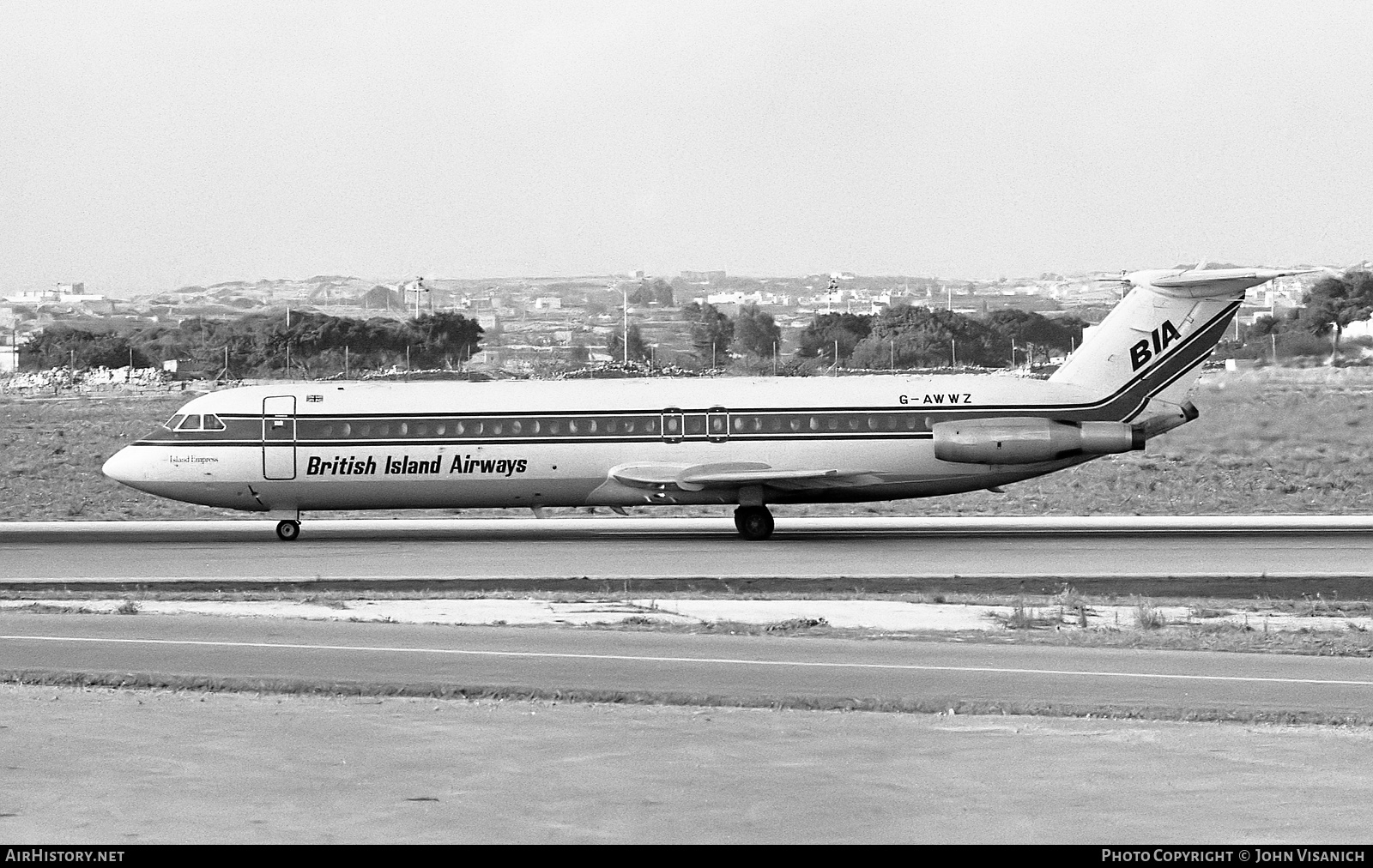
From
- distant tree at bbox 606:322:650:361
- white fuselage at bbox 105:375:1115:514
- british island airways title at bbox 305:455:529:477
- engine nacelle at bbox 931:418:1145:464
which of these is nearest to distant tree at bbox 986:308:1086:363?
distant tree at bbox 606:322:650:361

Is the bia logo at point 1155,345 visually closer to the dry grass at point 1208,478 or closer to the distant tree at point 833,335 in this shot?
the dry grass at point 1208,478

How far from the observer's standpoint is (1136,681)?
16500 mm

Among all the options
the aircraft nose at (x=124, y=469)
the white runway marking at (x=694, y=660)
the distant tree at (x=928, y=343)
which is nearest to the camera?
the white runway marking at (x=694, y=660)

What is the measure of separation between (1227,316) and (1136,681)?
65.6 ft

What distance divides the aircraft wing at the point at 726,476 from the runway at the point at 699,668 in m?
13.3

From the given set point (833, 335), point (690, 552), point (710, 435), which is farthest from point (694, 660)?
point (833, 335)

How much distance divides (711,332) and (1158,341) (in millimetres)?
94955

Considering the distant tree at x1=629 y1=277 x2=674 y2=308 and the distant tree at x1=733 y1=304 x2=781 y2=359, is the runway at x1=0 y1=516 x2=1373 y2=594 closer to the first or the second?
the distant tree at x1=733 y1=304 x2=781 y2=359

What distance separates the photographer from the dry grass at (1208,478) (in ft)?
138

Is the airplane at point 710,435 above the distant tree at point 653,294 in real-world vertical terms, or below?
below

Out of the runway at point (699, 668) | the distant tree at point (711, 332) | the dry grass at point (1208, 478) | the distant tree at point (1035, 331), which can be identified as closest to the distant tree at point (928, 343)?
the distant tree at point (1035, 331)

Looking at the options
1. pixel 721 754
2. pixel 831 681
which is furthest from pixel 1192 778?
pixel 831 681

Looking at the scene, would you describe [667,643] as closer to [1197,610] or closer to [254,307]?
[1197,610]

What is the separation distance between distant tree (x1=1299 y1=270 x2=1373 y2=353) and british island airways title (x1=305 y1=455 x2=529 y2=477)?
47253 millimetres
